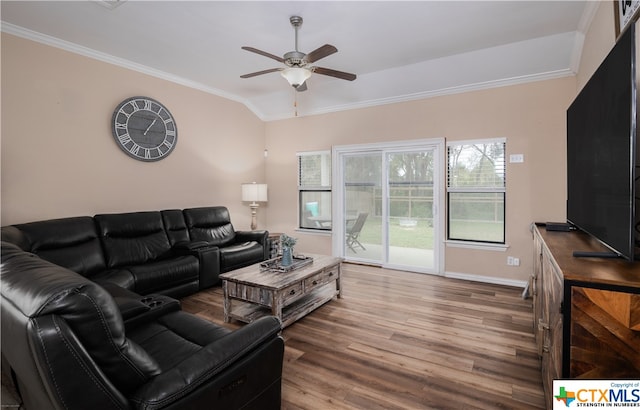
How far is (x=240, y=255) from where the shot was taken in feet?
14.4

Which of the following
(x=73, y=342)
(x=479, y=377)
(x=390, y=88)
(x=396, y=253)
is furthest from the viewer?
(x=396, y=253)

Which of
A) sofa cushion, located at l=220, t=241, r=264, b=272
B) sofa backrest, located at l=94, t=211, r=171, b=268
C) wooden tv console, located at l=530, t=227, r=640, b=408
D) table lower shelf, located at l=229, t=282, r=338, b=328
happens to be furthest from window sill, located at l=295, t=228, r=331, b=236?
wooden tv console, located at l=530, t=227, r=640, b=408

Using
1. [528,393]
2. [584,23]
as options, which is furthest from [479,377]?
[584,23]

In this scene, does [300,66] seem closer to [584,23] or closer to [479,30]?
[479,30]

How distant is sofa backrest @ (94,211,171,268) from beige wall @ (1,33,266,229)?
35 cm

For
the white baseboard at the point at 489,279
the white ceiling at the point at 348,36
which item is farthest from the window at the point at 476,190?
the white ceiling at the point at 348,36

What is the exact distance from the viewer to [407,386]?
7.07 feet

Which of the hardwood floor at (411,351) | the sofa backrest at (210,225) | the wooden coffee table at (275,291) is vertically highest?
the sofa backrest at (210,225)

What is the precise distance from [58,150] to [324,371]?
12.2ft

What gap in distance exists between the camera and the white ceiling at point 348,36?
9.74ft

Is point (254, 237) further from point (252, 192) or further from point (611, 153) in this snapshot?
point (611, 153)

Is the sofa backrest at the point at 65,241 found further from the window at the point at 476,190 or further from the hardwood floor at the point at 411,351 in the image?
the window at the point at 476,190

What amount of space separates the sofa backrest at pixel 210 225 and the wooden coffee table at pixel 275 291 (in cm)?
138

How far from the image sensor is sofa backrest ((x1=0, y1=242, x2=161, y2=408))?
0.90 m
